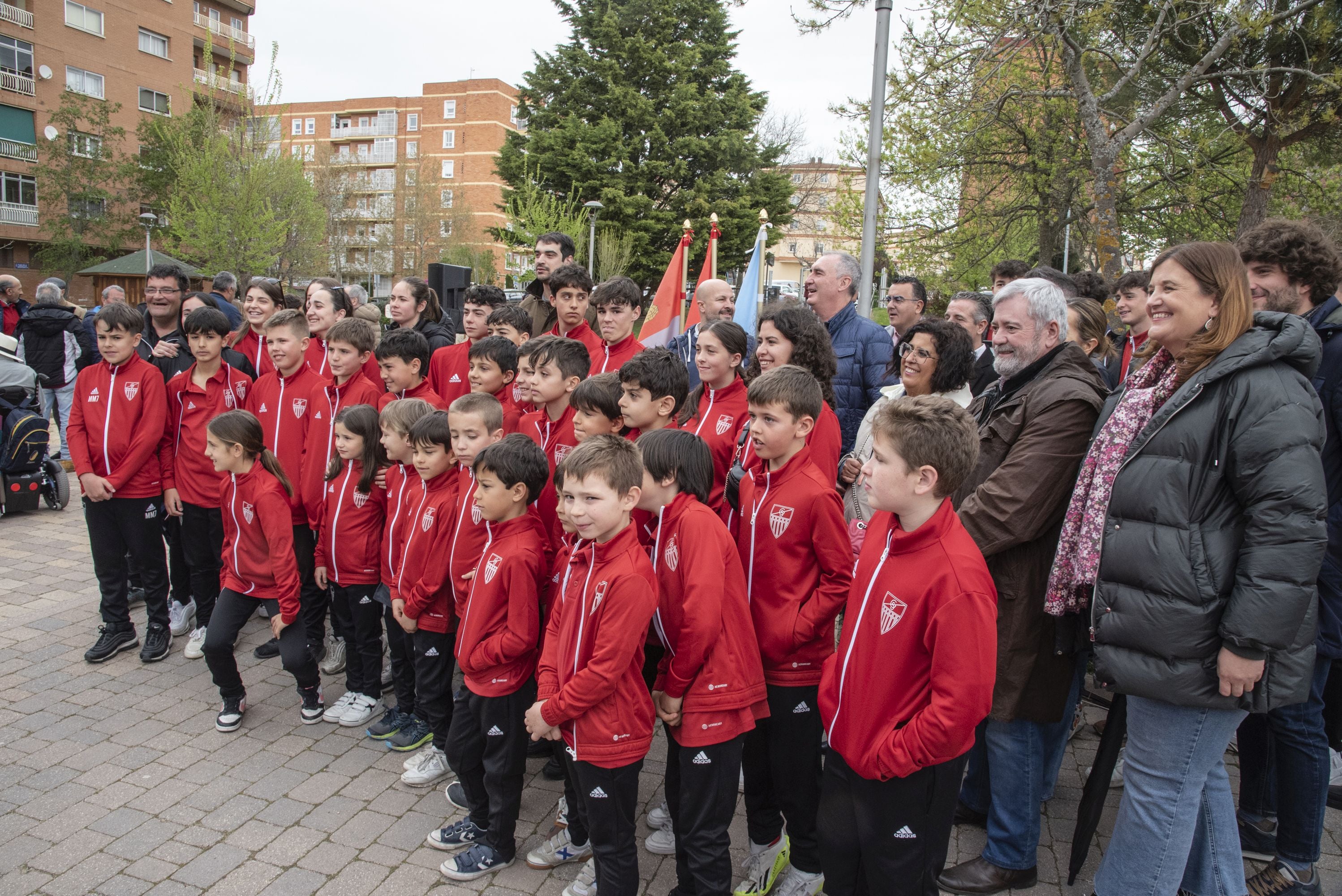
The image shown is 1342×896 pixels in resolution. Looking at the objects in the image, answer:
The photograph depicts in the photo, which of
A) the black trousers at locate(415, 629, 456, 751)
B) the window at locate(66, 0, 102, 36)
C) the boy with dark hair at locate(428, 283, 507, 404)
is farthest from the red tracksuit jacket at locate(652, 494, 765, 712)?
the window at locate(66, 0, 102, 36)

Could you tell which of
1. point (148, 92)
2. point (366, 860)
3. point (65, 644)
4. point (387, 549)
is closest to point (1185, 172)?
point (387, 549)

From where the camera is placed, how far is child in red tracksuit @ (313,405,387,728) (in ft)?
14.1

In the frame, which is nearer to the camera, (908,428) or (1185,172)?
(908,428)

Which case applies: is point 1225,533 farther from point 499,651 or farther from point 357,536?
point 357,536

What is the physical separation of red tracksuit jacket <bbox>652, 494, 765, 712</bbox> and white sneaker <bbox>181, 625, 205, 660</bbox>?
12.4ft

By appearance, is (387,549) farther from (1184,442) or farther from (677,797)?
(1184,442)

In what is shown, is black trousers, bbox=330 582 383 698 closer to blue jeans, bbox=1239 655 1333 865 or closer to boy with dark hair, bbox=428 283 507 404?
boy with dark hair, bbox=428 283 507 404

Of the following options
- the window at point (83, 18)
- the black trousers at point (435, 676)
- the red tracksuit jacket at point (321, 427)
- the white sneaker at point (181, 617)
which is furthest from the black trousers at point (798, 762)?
the window at point (83, 18)

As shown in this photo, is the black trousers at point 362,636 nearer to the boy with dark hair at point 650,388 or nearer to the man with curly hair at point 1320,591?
the boy with dark hair at point 650,388

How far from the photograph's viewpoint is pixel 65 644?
5.21m

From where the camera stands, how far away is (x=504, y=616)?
3189 millimetres

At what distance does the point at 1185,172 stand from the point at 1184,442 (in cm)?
1035

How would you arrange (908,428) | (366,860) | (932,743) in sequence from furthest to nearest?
(366,860)
(908,428)
(932,743)

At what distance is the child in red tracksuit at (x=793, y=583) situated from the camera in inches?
113
